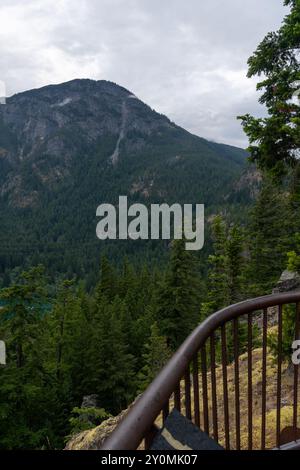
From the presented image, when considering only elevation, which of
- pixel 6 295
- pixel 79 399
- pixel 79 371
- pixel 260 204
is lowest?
pixel 79 399

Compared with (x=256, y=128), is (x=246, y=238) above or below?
below

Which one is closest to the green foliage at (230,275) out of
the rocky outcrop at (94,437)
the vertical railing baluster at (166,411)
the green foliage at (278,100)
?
the green foliage at (278,100)

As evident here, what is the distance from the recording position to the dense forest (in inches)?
326

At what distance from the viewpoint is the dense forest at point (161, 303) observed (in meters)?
8.28

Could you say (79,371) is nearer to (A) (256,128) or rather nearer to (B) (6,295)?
(B) (6,295)

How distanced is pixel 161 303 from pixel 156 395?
77.6ft

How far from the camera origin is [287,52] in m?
8.85

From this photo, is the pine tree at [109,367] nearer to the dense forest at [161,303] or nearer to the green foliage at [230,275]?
the dense forest at [161,303]

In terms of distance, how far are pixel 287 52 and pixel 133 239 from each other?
175 m

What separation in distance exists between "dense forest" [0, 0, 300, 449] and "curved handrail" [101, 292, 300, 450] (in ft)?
14.6

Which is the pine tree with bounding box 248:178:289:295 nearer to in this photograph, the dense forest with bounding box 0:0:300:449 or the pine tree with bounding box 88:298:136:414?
the dense forest with bounding box 0:0:300:449

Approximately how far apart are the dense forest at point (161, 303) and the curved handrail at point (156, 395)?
14.6 feet
